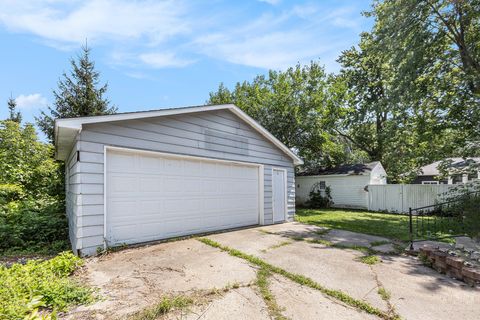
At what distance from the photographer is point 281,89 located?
15.8m

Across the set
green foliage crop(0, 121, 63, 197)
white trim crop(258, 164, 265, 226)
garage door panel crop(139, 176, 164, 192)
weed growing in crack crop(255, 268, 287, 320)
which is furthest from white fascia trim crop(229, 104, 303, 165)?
green foliage crop(0, 121, 63, 197)

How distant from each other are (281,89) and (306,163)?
22.6ft

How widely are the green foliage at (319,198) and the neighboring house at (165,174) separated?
8116mm

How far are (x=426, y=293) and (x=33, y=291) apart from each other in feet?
16.3

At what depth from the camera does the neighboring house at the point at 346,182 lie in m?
15.4

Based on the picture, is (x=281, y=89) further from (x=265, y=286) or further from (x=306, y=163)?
(x=265, y=286)

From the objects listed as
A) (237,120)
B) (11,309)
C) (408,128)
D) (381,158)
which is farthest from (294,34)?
(381,158)

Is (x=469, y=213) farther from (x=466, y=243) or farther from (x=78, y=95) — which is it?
(x=78, y=95)

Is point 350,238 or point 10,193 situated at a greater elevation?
point 10,193

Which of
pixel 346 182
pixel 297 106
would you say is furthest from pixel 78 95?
pixel 346 182

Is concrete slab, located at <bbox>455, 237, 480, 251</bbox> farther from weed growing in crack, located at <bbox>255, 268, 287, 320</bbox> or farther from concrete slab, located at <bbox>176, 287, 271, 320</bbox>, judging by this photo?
concrete slab, located at <bbox>176, 287, 271, 320</bbox>

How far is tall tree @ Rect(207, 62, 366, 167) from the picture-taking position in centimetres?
1557

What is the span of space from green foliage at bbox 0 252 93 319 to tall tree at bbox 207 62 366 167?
13523mm

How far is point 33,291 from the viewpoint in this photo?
2928 mm
